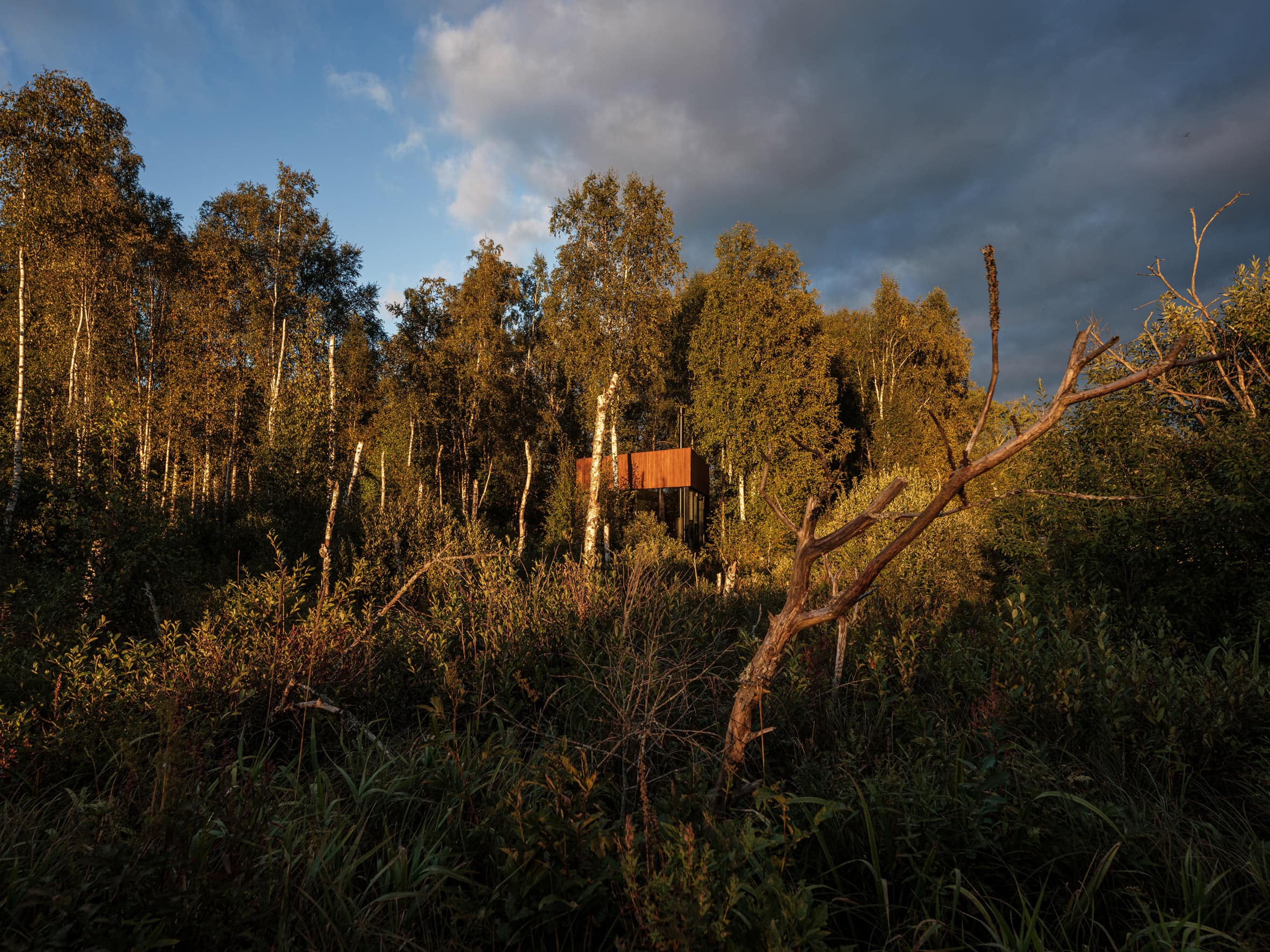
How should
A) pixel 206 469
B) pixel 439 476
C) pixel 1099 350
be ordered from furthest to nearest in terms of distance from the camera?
pixel 439 476 < pixel 206 469 < pixel 1099 350

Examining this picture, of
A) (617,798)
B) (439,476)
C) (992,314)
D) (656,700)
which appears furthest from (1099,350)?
(439,476)

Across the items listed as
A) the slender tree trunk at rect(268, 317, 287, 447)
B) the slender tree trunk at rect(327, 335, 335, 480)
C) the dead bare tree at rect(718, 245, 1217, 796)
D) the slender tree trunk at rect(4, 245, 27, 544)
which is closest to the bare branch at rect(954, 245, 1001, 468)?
the dead bare tree at rect(718, 245, 1217, 796)

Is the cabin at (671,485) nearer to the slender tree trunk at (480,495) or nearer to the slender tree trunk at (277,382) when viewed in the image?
the slender tree trunk at (480,495)

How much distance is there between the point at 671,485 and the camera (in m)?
21.3

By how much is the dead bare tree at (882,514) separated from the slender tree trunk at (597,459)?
12.2 metres

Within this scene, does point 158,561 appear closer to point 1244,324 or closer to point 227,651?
point 227,651

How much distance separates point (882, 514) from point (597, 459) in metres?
13.8

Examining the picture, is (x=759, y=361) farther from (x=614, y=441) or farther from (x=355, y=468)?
(x=355, y=468)

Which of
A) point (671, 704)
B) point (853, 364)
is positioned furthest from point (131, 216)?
point (853, 364)

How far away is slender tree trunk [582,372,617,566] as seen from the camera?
15672 millimetres

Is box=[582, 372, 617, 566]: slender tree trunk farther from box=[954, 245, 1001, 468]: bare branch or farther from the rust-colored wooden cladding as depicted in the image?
box=[954, 245, 1001, 468]: bare branch

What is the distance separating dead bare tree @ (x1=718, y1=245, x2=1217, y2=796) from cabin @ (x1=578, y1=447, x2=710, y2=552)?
17.6 metres

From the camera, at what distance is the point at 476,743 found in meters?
3.31

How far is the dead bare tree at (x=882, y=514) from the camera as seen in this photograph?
201 centimetres
